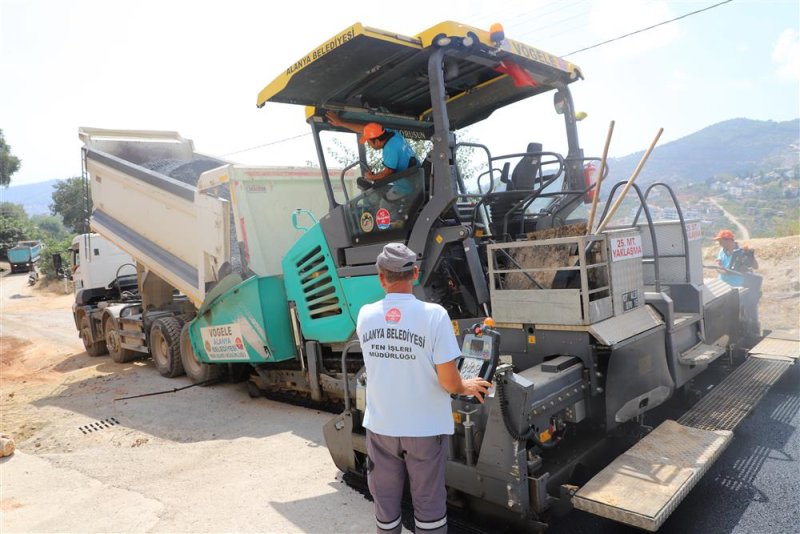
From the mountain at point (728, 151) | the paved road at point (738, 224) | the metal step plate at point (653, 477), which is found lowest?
the paved road at point (738, 224)

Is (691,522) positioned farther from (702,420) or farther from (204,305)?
(204,305)

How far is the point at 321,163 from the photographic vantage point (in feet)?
15.4

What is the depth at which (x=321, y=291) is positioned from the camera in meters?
5.05

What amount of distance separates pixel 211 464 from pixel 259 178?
10.1ft

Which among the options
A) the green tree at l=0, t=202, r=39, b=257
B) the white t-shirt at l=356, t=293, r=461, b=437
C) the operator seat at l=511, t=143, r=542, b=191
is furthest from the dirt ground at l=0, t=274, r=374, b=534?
the green tree at l=0, t=202, r=39, b=257

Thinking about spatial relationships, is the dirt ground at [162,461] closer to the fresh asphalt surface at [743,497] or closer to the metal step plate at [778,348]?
the fresh asphalt surface at [743,497]

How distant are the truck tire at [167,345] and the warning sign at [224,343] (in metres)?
1.14

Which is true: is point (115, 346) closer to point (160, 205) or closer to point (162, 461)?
point (160, 205)

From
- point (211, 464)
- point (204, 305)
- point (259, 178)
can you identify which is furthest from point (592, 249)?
point (204, 305)

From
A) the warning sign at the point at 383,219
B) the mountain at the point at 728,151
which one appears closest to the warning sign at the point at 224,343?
the warning sign at the point at 383,219

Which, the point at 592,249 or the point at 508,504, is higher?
the point at 592,249

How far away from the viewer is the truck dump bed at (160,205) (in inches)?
253

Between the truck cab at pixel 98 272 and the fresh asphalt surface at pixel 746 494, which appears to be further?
the truck cab at pixel 98 272

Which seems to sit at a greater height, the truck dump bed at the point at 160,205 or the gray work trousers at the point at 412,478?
the truck dump bed at the point at 160,205
